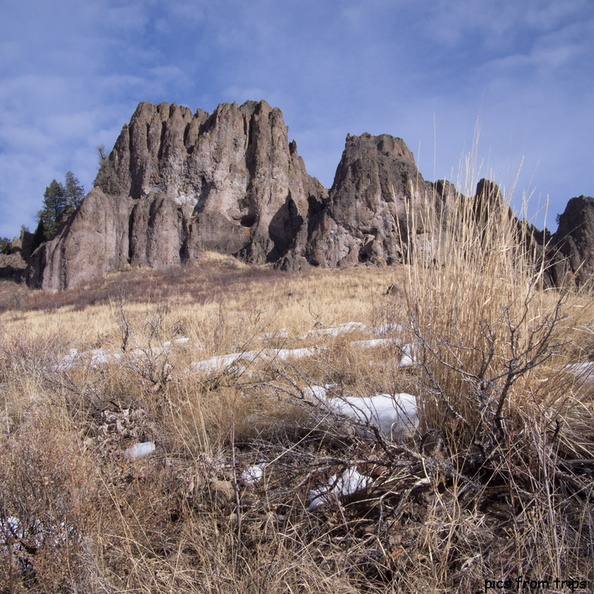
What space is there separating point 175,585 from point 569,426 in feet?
5.11

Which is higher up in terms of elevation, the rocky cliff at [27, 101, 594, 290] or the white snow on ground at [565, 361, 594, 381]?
the rocky cliff at [27, 101, 594, 290]

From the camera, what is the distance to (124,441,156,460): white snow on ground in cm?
203

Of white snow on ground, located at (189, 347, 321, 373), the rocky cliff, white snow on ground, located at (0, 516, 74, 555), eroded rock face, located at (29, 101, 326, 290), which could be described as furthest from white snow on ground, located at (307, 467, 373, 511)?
eroded rock face, located at (29, 101, 326, 290)

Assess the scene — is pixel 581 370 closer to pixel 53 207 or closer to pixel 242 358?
pixel 242 358

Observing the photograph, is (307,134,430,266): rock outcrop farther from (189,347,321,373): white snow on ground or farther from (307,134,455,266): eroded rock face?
(189,347,321,373): white snow on ground

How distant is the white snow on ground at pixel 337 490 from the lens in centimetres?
144

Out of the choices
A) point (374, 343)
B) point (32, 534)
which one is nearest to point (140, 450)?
point (32, 534)

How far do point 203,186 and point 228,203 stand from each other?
9.95ft

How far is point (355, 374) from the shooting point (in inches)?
111

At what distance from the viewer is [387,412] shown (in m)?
2.03

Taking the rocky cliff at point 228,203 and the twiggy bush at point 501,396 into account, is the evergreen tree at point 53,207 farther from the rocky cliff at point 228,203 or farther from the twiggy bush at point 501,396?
the twiggy bush at point 501,396

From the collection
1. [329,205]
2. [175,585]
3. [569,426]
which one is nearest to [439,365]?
[569,426]

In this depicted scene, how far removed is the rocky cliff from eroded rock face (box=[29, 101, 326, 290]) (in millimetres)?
96

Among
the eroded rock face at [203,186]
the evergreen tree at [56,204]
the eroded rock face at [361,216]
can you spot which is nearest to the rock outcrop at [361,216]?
the eroded rock face at [361,216]
